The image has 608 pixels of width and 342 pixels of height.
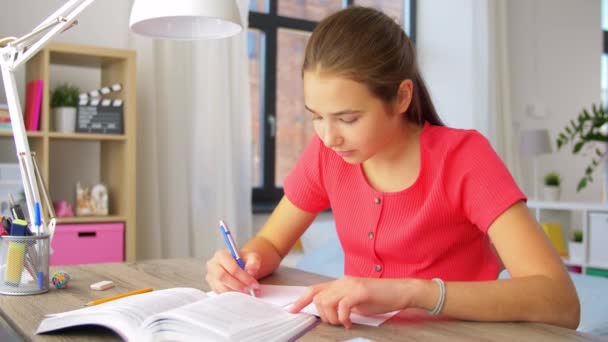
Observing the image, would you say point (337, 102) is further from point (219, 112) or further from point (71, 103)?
point (219, 112)

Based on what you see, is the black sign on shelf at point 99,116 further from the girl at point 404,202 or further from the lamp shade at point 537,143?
the lamp shade at point 537,143

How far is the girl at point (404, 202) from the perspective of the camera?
91 cm

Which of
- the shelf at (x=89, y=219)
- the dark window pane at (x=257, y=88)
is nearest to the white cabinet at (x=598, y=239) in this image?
the dark window pane at (x=257, y=88)

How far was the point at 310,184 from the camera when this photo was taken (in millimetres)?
1371

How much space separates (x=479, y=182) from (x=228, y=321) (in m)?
0.52

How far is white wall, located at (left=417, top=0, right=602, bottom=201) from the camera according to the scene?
4297 millimetres

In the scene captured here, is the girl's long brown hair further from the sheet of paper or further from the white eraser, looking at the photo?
the white eraser

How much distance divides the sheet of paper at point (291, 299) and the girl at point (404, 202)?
2 centimetres

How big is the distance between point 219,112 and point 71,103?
0.69m

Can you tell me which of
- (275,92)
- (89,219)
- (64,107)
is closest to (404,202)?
(89,219)

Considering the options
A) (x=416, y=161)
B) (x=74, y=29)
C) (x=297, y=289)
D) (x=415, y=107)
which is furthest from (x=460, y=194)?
(x=74, y=29)

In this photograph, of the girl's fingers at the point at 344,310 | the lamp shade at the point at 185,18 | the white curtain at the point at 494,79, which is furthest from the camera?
the white curtain at the point at 494,79

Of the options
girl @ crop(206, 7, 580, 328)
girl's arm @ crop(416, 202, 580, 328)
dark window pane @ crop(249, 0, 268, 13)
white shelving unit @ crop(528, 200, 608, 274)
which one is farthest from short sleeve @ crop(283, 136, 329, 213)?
white shelving unit @ crop(528, 200, 608, 274)

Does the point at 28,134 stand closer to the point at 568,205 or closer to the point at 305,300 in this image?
the point at 305,300
